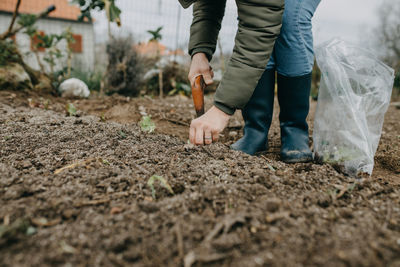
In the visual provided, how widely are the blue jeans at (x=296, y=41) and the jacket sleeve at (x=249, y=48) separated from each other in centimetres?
34

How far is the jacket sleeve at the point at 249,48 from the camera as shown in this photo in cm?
113

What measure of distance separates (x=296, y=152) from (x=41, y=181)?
128 cm

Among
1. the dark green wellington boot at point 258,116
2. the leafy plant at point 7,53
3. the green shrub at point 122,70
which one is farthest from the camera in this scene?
the green shrub at point 122,70

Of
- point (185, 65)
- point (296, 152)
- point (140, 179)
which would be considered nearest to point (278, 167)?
point (296, 152)

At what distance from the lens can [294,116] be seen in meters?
1.69

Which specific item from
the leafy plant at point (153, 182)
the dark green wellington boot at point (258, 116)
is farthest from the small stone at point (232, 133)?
the leafy plant at point (153, 182)

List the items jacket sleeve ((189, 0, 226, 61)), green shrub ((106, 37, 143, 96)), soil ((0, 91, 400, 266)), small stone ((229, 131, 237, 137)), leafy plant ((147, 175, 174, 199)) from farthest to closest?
green shrub ((106, 37, 143, 96)), small stone ((229, 131, 237, 137)), jacket sleeve ((189, 0, 226, 61)), leafy plant ((147, 175, 174, 199)), soil ((0, 91, 400, 266))

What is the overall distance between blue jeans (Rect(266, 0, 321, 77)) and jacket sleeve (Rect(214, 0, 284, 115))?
1.12 feet

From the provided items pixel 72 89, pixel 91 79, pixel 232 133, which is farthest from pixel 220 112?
pixel 91 79

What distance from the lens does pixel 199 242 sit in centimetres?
76

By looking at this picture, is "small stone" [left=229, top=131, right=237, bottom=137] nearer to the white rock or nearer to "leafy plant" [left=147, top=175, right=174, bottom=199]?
"leafy plant" [left=147, top=175, right=174, bottom=199]

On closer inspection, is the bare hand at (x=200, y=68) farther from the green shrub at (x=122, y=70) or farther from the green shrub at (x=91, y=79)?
the green shrub at (x=91, y=79)

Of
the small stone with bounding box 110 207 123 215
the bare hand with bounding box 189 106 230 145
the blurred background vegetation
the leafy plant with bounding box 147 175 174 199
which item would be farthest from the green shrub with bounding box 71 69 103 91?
the small stone with bounding box 110 207 123 215

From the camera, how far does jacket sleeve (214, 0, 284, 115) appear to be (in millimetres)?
1130
